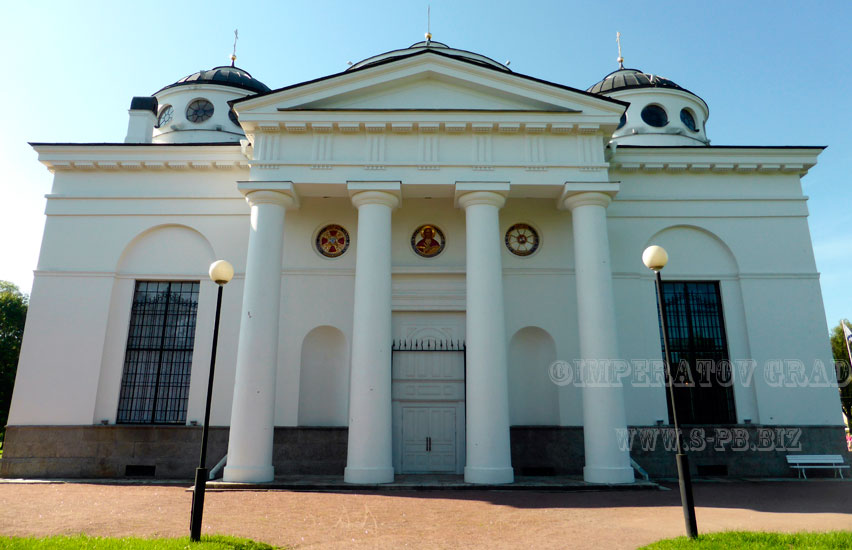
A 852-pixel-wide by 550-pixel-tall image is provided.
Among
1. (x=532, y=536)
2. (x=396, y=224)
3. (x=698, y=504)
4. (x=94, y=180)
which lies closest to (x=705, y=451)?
(x=698, y=504)

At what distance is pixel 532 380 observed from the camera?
18.2 metres

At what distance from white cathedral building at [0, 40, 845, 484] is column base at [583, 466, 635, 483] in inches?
2.1

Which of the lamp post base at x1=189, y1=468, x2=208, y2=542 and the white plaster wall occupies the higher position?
the white plaster wall

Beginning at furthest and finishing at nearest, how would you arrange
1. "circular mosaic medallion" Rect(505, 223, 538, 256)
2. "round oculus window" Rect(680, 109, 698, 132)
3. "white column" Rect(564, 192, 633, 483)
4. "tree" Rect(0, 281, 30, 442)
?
1. "tree" Rect(0, 281, 30, 442)
2. "round oculus window" Rect(680, 109, 698, 132)
3. "circular mosaic medallion" Rect(505, 223, 538, 256)
4. "white column" Rect(564, 192, 633, 483)

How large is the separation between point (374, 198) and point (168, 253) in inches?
309

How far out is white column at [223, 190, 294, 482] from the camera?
14.5 m

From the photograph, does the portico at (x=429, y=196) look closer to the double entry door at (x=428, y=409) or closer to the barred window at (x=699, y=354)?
the double entry door at (x=428, y=409)

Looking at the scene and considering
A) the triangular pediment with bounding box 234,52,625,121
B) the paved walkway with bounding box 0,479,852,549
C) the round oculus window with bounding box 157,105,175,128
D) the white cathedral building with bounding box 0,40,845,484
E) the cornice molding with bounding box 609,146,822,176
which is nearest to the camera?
the paved walkway with bounding box 0,479,852,549

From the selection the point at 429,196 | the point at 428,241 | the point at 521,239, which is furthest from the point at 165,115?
the point at 521,239

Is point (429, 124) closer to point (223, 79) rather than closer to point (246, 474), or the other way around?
point (246, 474)

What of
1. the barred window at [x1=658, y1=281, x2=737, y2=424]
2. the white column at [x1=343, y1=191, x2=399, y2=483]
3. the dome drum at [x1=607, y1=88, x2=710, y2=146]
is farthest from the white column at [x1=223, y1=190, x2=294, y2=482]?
the dome drum at [x1=607, y1=88, x2=710, y2=146]

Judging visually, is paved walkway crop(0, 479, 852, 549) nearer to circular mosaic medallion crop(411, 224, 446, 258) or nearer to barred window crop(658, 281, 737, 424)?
barred window crop(658, 281, 737, 424)

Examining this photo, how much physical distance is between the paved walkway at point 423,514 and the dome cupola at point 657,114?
14.9 metres

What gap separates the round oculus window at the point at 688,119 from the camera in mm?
24688
